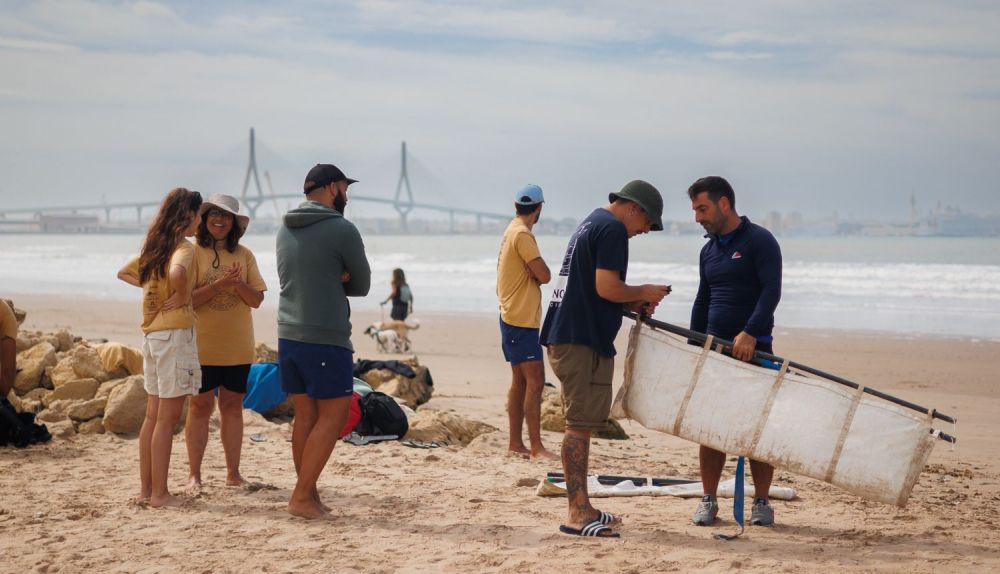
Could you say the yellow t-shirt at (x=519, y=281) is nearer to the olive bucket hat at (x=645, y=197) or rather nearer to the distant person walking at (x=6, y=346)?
the olive bucket hat at (x=645, y=197)

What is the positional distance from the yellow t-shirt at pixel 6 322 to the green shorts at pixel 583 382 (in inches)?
130

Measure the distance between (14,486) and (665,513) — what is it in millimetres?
3166

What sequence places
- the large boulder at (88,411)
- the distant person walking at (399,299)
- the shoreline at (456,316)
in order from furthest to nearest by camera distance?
the shoreline at (456,316)
the distant person walking at (399,299)
the large boulder at (88,411)

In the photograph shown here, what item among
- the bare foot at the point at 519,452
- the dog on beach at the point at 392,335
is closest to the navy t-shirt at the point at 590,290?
the bare foot at the point at 519,452

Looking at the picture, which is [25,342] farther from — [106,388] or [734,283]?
[734,283]

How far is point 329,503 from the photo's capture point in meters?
4.70

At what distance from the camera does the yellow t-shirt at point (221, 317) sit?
471cm

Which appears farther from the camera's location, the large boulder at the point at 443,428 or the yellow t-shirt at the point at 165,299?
the large boulder at the point at 443,428

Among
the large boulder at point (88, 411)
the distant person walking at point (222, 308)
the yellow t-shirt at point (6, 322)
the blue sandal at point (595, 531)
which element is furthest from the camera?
the large boulder at point (88, 411)

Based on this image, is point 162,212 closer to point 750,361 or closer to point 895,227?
point 750,361

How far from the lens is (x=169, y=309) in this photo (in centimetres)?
445

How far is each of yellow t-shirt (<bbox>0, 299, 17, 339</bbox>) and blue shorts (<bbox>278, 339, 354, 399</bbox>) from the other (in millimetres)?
2217

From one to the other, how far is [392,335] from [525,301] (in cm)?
632

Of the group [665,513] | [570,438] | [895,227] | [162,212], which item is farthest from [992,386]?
[895,227]
